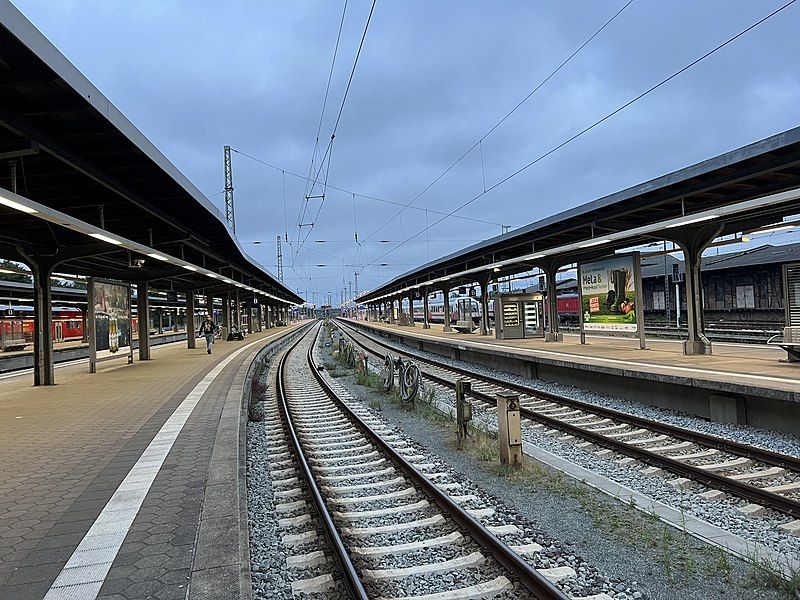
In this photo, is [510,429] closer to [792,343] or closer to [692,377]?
[692,377]

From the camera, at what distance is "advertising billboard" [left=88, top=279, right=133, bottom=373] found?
53.7ft

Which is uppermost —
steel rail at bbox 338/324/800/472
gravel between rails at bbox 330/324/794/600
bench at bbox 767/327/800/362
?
bench at bbox 767/327/800/362

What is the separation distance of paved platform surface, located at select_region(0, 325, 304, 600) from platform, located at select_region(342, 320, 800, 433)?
8155mm

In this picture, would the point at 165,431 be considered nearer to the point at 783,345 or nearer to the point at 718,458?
the point at 718,458

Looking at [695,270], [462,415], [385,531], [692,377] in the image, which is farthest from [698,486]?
[695,270]

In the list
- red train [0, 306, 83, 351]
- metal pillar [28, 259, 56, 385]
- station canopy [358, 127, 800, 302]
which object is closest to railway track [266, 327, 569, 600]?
station canopy [358, 127, 800, 302]

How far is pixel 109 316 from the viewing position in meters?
17.8

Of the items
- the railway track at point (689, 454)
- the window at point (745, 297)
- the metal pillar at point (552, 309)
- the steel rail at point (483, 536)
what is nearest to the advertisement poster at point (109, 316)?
the steel rail at point (483, 536)

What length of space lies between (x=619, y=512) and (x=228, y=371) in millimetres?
12933

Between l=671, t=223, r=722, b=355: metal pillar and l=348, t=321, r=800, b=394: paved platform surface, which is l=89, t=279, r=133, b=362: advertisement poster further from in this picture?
l=671, t=223, r=722, b=355: metal pillar

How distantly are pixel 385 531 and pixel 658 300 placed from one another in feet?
110

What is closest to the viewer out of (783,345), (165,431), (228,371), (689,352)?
(165,431)

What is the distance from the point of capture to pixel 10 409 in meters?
10.4

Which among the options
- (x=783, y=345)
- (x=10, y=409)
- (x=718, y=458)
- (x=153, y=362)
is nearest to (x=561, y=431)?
(x=718, y=458)
